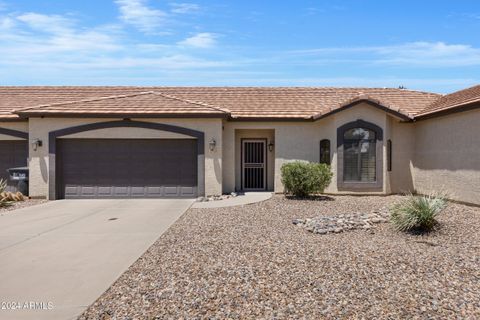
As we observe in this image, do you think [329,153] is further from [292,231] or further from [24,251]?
[24,251]

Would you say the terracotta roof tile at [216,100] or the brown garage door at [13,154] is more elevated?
the terracotta roof tile at [216,100]

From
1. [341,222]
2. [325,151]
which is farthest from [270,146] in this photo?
[341,222]

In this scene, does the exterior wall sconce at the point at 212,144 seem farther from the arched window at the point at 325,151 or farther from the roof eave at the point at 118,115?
the arched window at the point at 325,151

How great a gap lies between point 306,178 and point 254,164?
353 cm

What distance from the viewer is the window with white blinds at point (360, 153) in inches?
567

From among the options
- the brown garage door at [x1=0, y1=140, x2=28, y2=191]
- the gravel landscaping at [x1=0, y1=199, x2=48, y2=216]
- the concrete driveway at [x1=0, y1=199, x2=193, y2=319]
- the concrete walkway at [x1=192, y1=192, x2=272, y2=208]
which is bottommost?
the concrete driveway at [x1=0, y1=199, x2=193, y2=319]

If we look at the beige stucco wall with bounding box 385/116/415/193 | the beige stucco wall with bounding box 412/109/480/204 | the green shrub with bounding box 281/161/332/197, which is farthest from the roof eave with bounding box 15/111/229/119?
the beige stucco wall with bounding box 412/109/480/204

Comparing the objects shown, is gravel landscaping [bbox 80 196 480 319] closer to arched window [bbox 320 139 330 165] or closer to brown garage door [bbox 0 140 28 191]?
arched window [bbox 320 139 330 165]

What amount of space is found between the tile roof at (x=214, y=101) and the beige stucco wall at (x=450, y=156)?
999mm

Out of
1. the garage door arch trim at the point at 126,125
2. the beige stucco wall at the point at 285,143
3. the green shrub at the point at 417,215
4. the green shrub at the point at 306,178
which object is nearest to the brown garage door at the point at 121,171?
the garage door arch trim at the point at 126,125

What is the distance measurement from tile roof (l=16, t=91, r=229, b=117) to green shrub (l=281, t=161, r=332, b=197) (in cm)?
342

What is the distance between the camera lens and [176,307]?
4.10 metres

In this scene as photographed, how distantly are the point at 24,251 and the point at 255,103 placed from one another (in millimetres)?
11940

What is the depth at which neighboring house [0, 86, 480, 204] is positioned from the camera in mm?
13812
